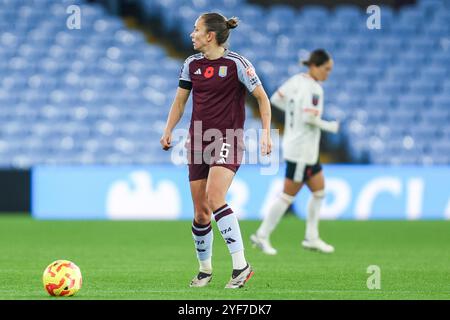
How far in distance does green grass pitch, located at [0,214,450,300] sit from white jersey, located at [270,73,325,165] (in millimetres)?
997

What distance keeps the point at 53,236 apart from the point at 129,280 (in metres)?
4.71

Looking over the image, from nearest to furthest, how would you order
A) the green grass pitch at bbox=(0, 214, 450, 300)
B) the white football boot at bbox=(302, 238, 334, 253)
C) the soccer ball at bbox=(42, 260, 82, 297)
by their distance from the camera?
the soccer ball at bbox=(42, 260, 82, 297)
the green grass pitch at bbox=(0, 214, 450, 300)
the white football boot at bbox=(302, 238, 334, 253)

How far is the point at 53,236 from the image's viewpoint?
39.3ft

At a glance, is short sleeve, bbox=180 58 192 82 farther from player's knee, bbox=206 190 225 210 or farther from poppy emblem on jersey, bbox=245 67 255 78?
player's knee, bbox=206 190 225 210

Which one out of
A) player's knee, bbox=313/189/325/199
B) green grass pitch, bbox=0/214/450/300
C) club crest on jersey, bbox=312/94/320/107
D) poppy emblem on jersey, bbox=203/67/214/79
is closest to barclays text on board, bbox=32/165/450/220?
green grass pitch, bbox=0/214/450/300

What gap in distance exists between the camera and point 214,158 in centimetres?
705

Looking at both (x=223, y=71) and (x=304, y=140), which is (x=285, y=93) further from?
(x=223, y=71)

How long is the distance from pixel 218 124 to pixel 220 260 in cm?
257

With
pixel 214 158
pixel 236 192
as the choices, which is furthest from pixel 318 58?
pixel 236 192

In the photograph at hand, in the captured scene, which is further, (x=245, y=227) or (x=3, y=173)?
(x=3, y=173)

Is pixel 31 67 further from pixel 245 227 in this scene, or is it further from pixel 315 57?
pixel 315 57

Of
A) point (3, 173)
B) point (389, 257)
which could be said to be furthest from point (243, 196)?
point (389, 257)

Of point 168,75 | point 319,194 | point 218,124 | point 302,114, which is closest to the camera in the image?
point 218,124

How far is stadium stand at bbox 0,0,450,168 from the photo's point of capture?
17.1 m
